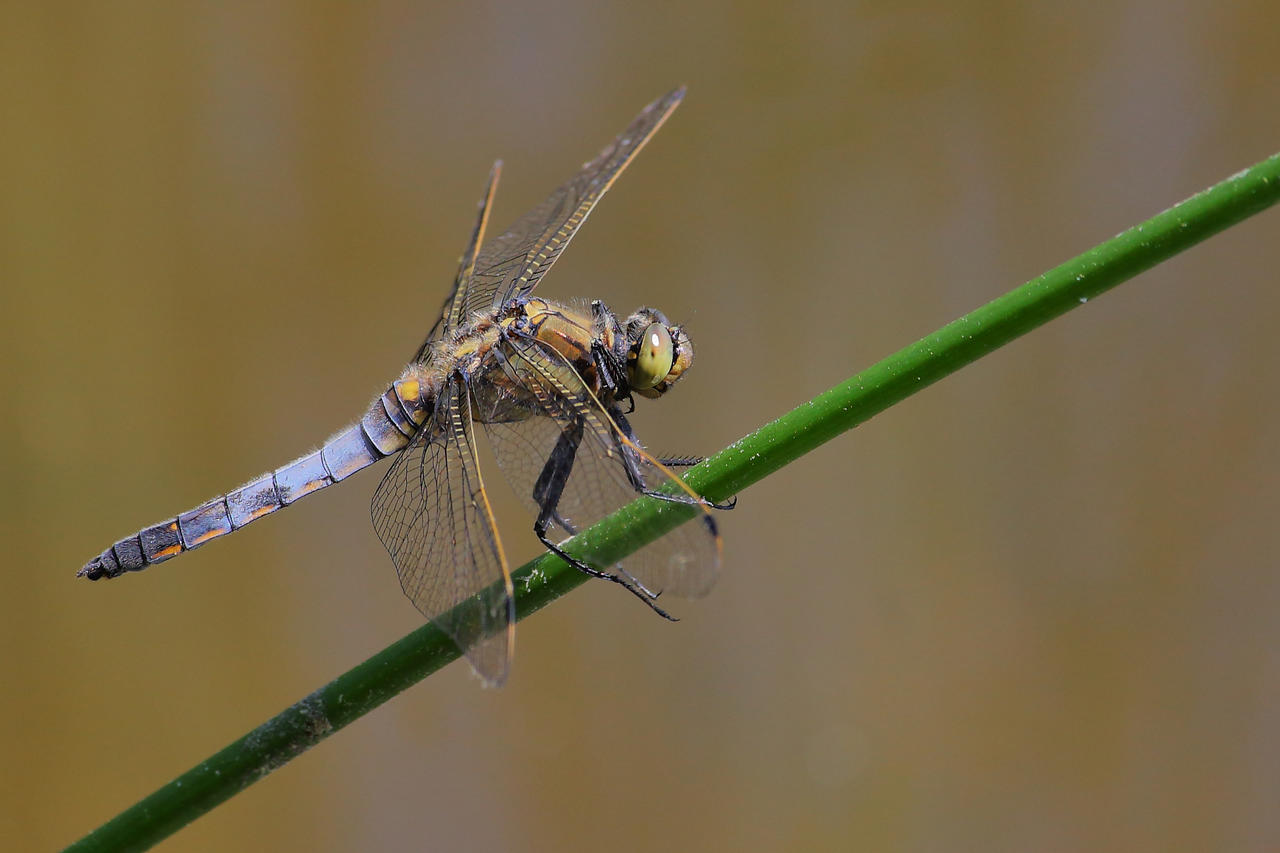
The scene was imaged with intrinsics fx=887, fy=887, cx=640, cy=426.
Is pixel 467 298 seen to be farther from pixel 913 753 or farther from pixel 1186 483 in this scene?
pixel 1186 483

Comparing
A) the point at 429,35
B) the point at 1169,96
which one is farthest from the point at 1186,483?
the point at 429,35

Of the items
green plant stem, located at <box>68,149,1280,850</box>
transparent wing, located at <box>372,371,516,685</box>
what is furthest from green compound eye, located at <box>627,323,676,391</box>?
green plant stem, located at <box>68,149,1280,850</box>

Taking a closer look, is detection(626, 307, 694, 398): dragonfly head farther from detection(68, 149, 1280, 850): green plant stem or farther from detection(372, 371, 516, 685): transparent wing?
detection(68, 149, 1280, 850): green plant stem

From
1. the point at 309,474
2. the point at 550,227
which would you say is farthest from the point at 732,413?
the point at 309,474

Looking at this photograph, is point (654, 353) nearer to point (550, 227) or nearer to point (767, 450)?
point (550, 227)

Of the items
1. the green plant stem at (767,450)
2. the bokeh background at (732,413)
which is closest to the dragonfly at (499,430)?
the green plant stem at (767,450)

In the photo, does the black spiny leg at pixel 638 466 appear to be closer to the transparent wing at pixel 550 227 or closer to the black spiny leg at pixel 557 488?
the black spiny leg at pixel 557 488
